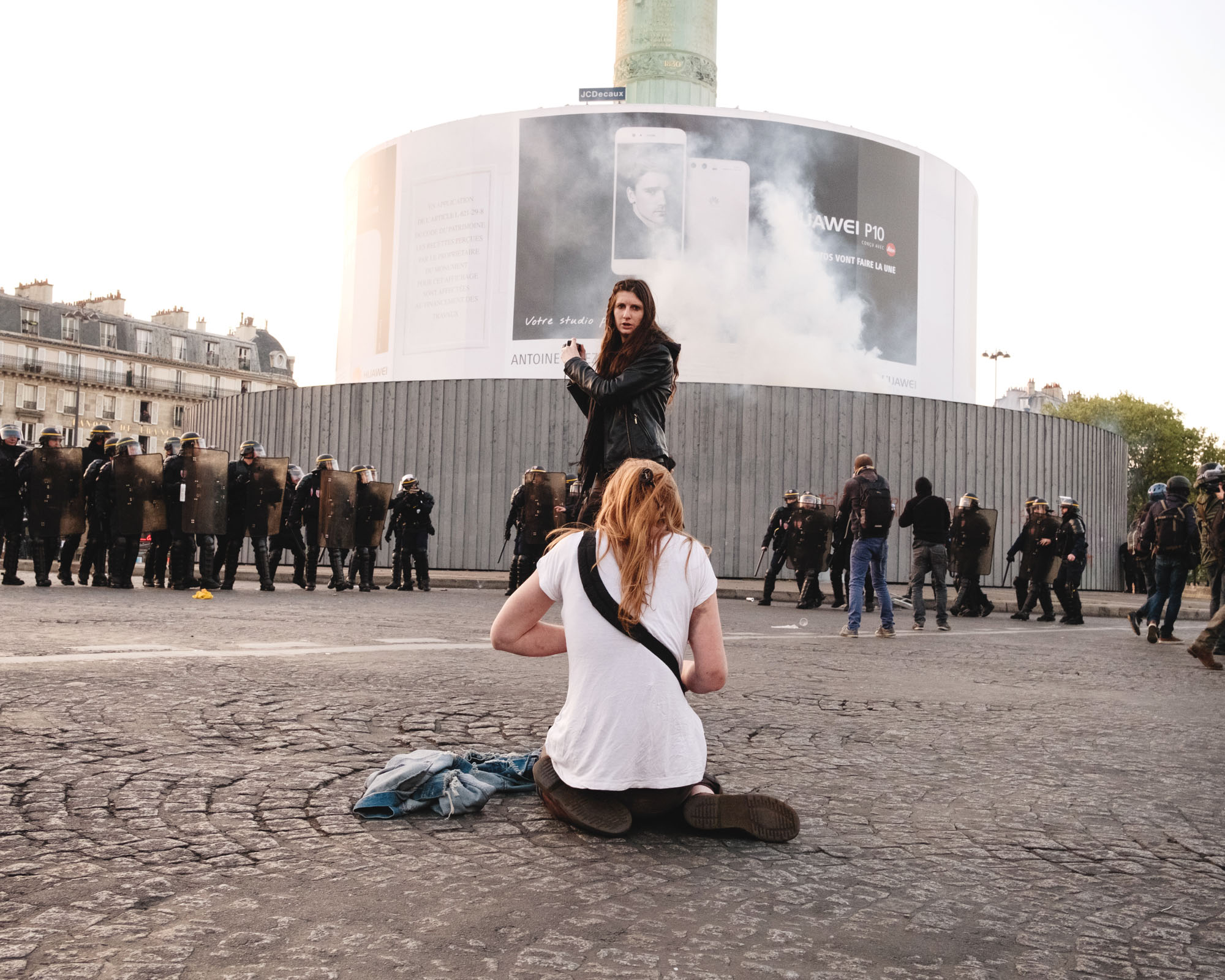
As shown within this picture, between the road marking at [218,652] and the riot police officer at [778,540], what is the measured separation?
879 centimetres

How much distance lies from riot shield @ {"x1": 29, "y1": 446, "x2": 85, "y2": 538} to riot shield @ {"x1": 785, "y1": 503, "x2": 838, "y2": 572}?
9.63m

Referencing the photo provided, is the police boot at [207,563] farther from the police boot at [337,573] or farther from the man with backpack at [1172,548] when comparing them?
the man with backpack at [1172,548]

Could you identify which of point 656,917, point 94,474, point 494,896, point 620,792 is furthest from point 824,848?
point 94,474

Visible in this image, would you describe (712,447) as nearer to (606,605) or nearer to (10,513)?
(10,513)

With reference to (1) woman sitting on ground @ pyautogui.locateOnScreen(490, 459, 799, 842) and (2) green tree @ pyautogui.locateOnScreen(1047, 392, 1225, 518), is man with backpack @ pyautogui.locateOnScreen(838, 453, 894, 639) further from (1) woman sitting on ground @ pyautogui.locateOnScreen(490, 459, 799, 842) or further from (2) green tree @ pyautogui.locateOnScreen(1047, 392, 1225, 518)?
(2) green tree @ pyautogui.locateOnScreen(1047, 392, 1225, 518)

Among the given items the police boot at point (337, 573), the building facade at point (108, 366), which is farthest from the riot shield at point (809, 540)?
the building facade at point (108, 366)

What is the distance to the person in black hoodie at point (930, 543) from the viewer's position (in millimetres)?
12453

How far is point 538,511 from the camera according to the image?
16.2 meters

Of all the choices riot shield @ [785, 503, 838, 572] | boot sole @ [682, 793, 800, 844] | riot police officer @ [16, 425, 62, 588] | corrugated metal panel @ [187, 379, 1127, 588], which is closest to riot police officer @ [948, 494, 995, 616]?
riot shield @ [785, 503, 838, 572]

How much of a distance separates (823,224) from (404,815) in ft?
90.9

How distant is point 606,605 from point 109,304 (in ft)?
230

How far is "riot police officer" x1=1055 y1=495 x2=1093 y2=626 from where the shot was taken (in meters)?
15.1

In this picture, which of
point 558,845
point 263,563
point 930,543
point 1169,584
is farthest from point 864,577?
point 558,845

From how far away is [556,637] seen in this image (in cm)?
340
